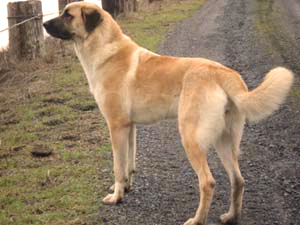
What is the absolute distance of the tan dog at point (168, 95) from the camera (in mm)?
4750

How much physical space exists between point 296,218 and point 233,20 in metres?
13.3

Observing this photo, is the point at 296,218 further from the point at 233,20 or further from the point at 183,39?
the point at 233,20

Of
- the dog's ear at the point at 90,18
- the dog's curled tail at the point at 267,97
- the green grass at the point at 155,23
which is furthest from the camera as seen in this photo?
the green grass at the point at 155,23

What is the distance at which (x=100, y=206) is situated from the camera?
17.6 feet

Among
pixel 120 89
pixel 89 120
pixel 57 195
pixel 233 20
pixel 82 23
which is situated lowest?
pixel 233 20

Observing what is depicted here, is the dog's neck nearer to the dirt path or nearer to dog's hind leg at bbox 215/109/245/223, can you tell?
the dirt path

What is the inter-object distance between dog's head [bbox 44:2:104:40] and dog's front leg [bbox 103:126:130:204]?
3.28ft

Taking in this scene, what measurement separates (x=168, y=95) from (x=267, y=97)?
36.0 inches

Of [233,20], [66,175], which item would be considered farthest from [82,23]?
[233,20]

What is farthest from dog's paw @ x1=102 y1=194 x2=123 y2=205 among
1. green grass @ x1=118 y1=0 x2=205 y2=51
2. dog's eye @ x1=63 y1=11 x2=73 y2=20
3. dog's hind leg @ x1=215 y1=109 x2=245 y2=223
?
green grass @ x1=118 y1=0 x2=205 y2=51

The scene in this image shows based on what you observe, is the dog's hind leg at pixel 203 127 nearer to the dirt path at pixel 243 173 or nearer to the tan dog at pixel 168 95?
the tan dog at pixel 168 95

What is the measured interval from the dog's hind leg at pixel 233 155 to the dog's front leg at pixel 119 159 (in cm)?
88

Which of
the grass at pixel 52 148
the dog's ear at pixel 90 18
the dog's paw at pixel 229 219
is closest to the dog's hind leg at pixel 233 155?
the dog's paw at pixel 229 219

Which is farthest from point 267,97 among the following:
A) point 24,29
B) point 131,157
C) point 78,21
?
point 24,29
